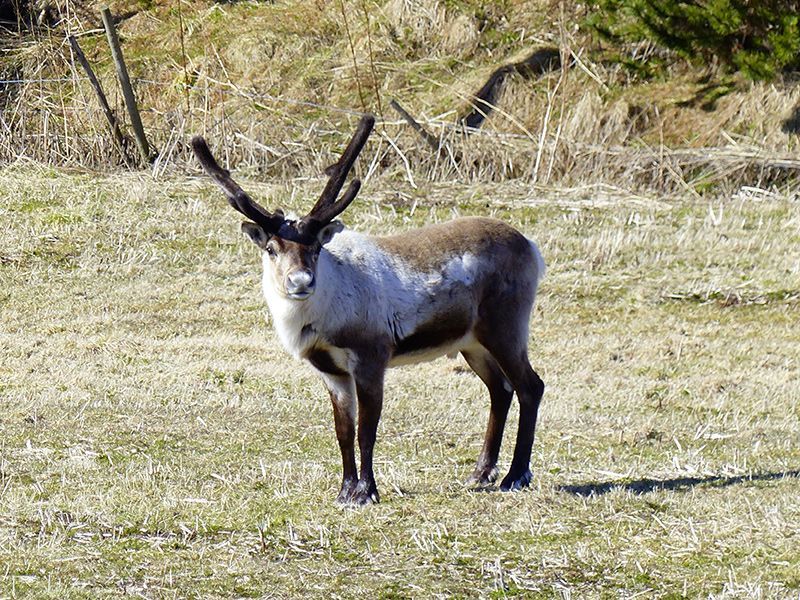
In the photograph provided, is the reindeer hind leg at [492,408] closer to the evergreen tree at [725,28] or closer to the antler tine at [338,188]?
the antler tine at [338,188]

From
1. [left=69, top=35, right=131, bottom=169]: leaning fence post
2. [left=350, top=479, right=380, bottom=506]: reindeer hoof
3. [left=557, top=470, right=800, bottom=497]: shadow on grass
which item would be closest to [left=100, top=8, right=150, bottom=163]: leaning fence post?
[left=69, top=35, right=131, bottom=169]: leaning fence post

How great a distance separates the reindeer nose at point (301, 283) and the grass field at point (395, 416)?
136 centimetres

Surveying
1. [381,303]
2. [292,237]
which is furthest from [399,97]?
[292,237]

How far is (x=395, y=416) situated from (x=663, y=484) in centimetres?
336

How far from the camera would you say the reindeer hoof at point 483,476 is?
9891mm

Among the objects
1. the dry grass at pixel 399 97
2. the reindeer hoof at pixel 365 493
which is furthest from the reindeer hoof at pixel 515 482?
the dry grass at pixel 399 97

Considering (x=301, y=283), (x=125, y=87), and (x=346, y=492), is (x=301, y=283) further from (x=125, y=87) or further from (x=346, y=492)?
(x=125, y=87)

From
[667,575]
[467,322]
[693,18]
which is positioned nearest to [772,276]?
[693,18]

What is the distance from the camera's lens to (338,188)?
30.9ft

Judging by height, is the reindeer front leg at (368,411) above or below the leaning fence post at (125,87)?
above

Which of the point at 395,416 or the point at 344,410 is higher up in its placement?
the point at 344,410

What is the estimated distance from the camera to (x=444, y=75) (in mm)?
24594

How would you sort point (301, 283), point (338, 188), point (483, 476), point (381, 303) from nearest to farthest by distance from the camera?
point (301, 283)
point (381, 303)
point (338, 188)
point (483, 476)

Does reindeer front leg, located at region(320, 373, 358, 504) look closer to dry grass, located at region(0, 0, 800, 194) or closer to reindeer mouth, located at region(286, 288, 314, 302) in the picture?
reindeer mouth, located at region(286, 288, 314, 302)
